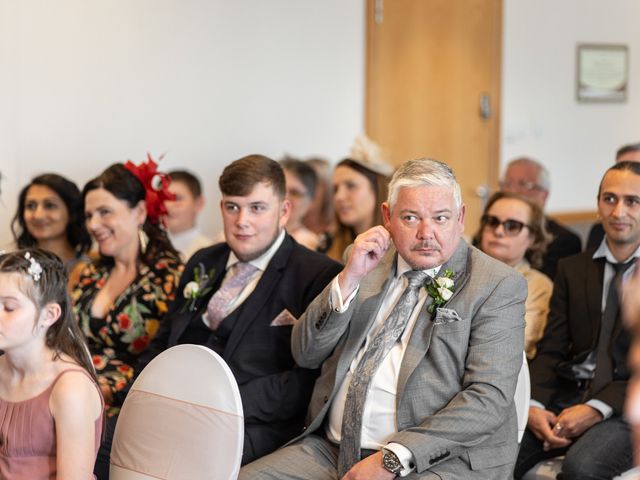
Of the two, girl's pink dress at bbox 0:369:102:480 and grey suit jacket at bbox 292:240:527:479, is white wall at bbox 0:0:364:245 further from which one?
grey suit jacket at bbox 292:240:527:479

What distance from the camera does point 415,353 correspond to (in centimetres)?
263

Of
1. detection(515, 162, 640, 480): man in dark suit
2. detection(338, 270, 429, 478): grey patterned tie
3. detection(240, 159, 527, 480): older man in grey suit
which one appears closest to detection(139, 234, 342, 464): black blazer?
detection(240, 159, 527, 480): older man in grey suit

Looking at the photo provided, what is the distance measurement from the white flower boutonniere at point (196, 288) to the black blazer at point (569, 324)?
4.13ft

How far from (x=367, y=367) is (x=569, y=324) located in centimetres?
102

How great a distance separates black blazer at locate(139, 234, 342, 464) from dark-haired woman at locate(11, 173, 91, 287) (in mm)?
1301

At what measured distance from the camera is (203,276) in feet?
11.0

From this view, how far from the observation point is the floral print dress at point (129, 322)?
142 inches

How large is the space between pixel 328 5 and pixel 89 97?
1.78m

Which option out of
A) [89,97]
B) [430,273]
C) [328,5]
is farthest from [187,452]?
[328,5]

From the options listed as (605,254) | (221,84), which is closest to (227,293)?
(605,254)

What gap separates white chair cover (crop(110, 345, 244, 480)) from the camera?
2.38m

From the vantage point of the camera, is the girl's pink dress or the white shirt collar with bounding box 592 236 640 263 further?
the white shirt collar with bounding box 592 236 640 263

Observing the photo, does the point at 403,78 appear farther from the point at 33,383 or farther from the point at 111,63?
the point at 33,383

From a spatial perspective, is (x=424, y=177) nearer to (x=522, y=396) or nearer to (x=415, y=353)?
(x=415, y=353)
